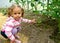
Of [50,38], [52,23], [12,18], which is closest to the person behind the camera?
[12,18]

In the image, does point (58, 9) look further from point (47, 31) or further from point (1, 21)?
point (1, 21)

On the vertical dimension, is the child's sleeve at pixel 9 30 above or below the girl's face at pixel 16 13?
below

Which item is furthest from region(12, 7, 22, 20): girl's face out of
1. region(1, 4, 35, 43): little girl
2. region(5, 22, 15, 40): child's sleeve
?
region(5, 22, 15, 40): child's sleeve

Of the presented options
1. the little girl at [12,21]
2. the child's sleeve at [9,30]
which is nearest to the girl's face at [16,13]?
the little girl at [12,21]

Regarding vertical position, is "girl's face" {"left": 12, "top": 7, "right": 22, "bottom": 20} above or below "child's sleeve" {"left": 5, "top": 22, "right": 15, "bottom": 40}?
above

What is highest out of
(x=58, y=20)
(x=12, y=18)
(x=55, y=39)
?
(x=12, y=18)

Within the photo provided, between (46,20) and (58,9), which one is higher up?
(58,9)

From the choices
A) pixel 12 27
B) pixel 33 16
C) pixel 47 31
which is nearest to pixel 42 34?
pixel 47 31

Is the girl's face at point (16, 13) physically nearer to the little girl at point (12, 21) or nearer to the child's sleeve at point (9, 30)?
the little girl at point (12, 21)

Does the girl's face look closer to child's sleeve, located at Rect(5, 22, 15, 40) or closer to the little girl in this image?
the little girl

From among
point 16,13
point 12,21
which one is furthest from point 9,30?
point 16,13

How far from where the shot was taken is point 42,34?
621 cm

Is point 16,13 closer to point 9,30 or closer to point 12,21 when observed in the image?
point 12,21

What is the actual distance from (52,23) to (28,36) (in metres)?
0.74
